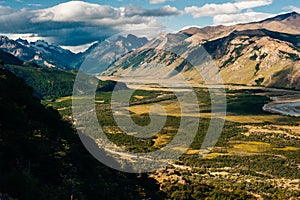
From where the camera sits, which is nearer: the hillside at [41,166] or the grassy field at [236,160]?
the hillside at [41,166]

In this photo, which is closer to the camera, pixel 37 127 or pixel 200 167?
pixel 37 127

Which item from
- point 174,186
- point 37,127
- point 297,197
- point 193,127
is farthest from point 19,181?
point 193,127

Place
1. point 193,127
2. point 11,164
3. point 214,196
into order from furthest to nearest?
point 193,127, point 214,196, point 11,164

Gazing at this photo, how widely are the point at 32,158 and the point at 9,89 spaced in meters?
24.7

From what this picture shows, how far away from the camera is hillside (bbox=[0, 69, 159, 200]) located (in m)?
32.0

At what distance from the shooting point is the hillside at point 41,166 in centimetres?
3200

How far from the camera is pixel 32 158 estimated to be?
4000cm

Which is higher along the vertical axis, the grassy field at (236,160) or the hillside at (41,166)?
the hillside at (41,166)

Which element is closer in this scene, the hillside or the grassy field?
the hillside

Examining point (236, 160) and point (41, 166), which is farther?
point (236, 160)

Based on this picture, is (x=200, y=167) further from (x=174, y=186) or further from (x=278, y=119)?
(x=278, y=119)

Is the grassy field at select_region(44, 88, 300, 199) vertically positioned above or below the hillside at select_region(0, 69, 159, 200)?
below

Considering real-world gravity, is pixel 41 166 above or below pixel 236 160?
above

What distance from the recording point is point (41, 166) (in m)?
40.1
